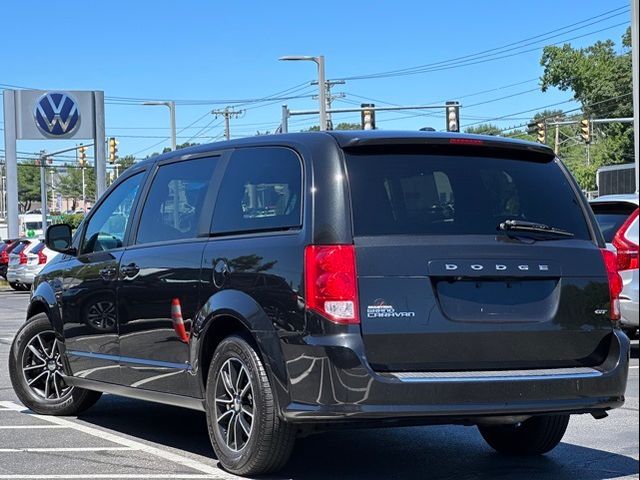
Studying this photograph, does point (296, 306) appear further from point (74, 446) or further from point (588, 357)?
point (74, 446)

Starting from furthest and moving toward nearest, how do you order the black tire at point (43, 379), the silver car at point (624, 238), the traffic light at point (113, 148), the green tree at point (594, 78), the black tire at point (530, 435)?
1. the green tree at point (594, 78)
2. the traffic light at point (113, 148)
3. the silver car at point (624, 238)
4. the black tire at point (43, 379)
5. the black tire at point (530, 435)

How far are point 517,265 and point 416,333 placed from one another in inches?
25.7

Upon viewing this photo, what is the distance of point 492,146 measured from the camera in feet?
20.0

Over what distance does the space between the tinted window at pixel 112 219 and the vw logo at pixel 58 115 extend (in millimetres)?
32142

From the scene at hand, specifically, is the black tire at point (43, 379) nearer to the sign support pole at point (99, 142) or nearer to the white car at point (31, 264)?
the white car at point (31, 264)

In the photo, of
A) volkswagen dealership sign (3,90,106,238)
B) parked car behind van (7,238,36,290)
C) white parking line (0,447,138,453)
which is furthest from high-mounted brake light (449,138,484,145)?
volkswagen dealership sign (3,90,106,238)

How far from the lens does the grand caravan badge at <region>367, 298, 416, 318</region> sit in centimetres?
546

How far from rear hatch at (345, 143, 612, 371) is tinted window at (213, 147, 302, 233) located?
364mm

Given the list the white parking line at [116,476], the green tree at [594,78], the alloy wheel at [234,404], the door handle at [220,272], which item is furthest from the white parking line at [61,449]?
the green tree at [594,78]

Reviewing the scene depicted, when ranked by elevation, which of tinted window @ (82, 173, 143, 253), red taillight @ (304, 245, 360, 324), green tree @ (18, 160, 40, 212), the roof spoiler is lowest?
Result: red taillight @ (304, 245, 360, 324)

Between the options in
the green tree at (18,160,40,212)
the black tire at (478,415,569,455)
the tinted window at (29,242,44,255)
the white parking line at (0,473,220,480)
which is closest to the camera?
the white parking line at (0,473,220,480)

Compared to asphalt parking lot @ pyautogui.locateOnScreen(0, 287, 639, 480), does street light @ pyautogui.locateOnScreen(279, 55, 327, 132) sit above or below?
above

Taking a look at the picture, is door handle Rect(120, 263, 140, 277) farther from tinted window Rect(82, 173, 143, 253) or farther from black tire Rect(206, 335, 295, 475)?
black tire Rect(206, 335, 295, 475)

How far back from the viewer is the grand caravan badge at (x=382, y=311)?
546cm
